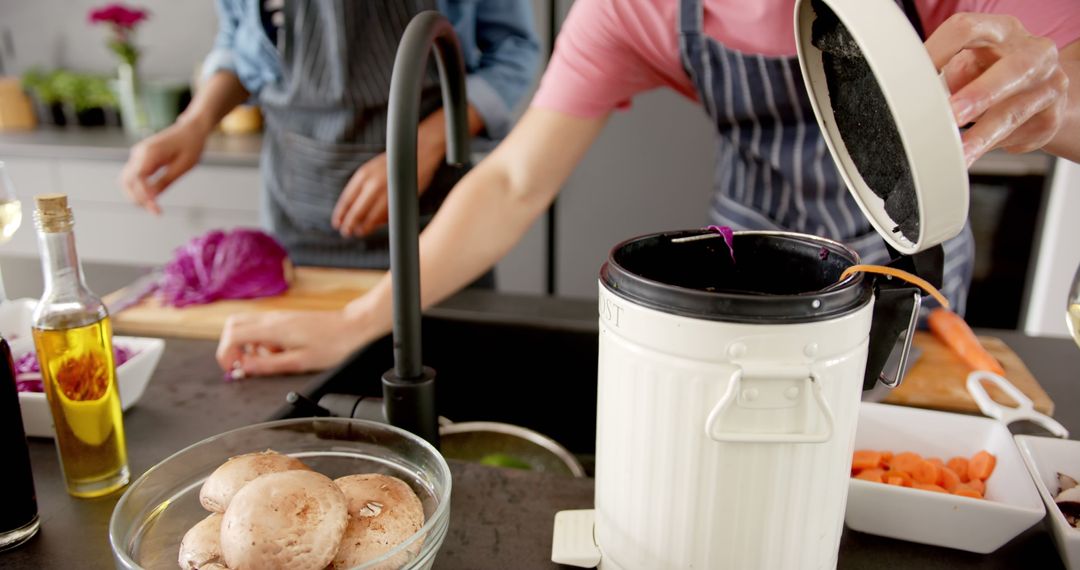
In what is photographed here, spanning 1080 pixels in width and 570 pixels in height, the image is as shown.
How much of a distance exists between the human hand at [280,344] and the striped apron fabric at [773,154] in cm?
64

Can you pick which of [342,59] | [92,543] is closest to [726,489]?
[92,543]

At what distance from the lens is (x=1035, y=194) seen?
87.7 inches

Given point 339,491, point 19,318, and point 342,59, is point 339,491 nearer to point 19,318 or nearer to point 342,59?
point 19,318

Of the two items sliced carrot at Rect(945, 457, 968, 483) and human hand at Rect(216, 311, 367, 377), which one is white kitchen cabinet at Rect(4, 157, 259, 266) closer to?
human hand at Rect(216, 311, 367, 377)

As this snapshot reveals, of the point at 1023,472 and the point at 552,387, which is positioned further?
the point at 552,387

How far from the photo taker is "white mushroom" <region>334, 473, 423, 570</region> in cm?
48

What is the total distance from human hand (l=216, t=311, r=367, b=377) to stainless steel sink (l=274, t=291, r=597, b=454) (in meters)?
0.18

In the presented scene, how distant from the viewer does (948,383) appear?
37.0 inches

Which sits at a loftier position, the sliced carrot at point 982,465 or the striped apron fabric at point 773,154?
the striped apron fabric at point 773,154

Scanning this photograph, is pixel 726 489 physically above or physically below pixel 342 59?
below

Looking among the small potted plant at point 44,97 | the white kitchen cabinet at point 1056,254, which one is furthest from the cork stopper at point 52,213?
the small potted plant at point 44,97

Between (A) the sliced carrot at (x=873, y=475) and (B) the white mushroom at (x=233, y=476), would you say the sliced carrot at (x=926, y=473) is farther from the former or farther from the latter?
(B) the white mushroom at (x=233, y=476)

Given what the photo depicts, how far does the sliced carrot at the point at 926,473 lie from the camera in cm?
67

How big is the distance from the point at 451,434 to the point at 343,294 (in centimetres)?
45
